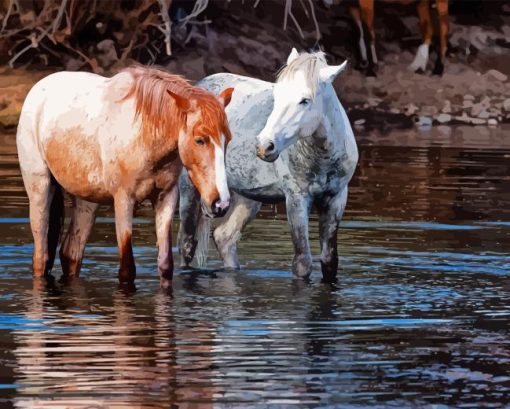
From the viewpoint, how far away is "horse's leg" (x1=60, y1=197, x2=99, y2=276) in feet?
41.3

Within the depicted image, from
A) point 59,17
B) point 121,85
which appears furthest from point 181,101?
point 59,17

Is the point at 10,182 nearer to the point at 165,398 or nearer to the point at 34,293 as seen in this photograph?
the point at 34,293

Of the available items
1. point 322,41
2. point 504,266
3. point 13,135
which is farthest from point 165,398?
point 322,41

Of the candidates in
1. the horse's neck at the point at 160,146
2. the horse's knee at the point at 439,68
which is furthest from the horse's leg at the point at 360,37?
the horse's neck at the point at 160,146

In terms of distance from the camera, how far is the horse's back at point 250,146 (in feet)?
42.0

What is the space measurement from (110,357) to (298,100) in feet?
10.7

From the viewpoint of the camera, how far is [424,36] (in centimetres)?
2847

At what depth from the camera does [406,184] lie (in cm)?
1920

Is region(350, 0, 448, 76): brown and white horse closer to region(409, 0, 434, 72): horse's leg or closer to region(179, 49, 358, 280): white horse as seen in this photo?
region(409, 0, 434, 72): horse's leg

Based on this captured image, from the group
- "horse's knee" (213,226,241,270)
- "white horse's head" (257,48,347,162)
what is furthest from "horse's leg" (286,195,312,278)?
"horse's knee" (213,226,241,270)

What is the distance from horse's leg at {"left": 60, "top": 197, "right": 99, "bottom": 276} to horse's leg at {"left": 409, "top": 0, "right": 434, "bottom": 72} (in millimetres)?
15699

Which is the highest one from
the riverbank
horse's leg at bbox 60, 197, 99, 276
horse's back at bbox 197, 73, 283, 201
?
horse's back at bbox 197, 73, 283, 201

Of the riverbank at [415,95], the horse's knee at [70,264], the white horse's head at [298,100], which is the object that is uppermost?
the white horse's head at [298,100]

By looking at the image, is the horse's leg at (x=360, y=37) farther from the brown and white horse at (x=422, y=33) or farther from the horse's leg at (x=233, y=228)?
the horse's leg at (x=233, y=228)
